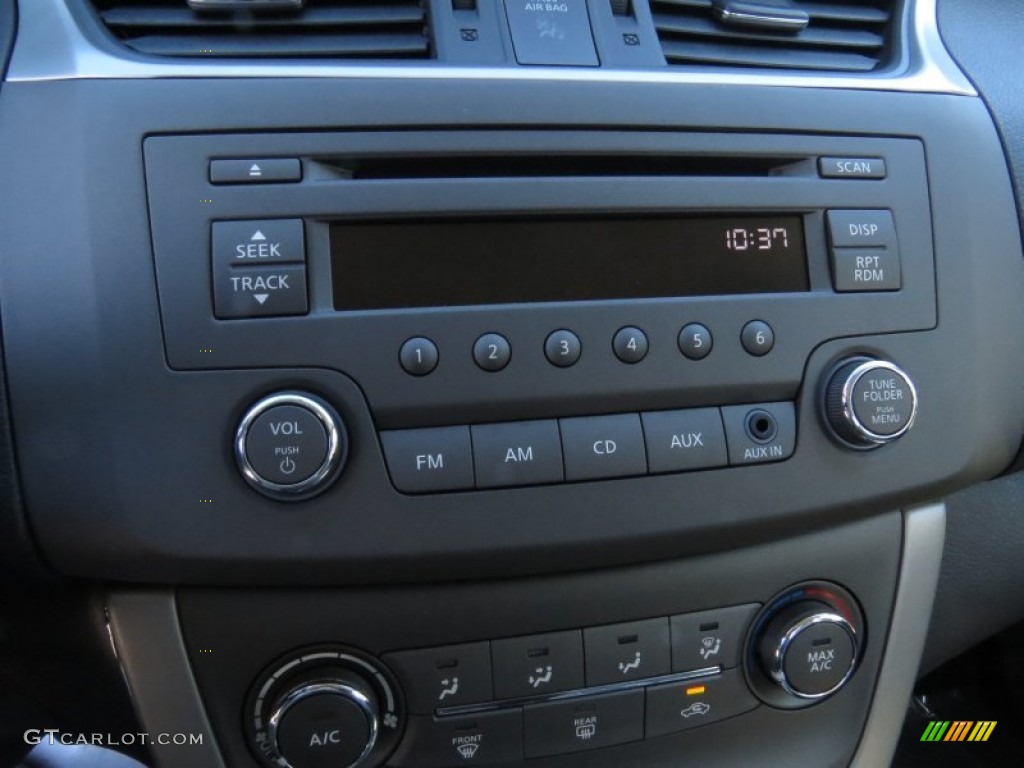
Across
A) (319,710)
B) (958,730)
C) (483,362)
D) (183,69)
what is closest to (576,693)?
(319,710)

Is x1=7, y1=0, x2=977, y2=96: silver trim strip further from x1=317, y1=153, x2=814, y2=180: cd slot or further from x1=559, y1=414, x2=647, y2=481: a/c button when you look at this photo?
x1=559, y1=414, x2=647, y2=481: a/c button

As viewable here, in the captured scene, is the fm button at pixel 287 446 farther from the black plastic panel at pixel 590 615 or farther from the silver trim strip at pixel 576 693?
the silver trim strip at pixel 576 693

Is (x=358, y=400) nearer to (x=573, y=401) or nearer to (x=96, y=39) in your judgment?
(x=573, y=401)

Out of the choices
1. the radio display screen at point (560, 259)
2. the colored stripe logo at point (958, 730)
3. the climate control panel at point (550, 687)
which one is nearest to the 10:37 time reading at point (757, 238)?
the radio display screen at point (560, 259)

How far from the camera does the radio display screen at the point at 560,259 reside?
2.86ft

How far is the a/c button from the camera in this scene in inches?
34.9

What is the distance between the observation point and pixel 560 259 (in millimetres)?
906

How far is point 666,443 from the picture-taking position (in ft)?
2.99

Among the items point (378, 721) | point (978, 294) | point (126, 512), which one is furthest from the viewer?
point (978, 294)

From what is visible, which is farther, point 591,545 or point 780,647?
point 780,647

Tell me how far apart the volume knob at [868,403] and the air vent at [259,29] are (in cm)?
55

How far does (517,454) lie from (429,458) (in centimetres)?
8

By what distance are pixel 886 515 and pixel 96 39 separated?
0.97 metres

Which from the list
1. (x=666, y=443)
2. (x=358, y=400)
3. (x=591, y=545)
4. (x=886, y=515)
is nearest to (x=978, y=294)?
(x=886, y=515)
